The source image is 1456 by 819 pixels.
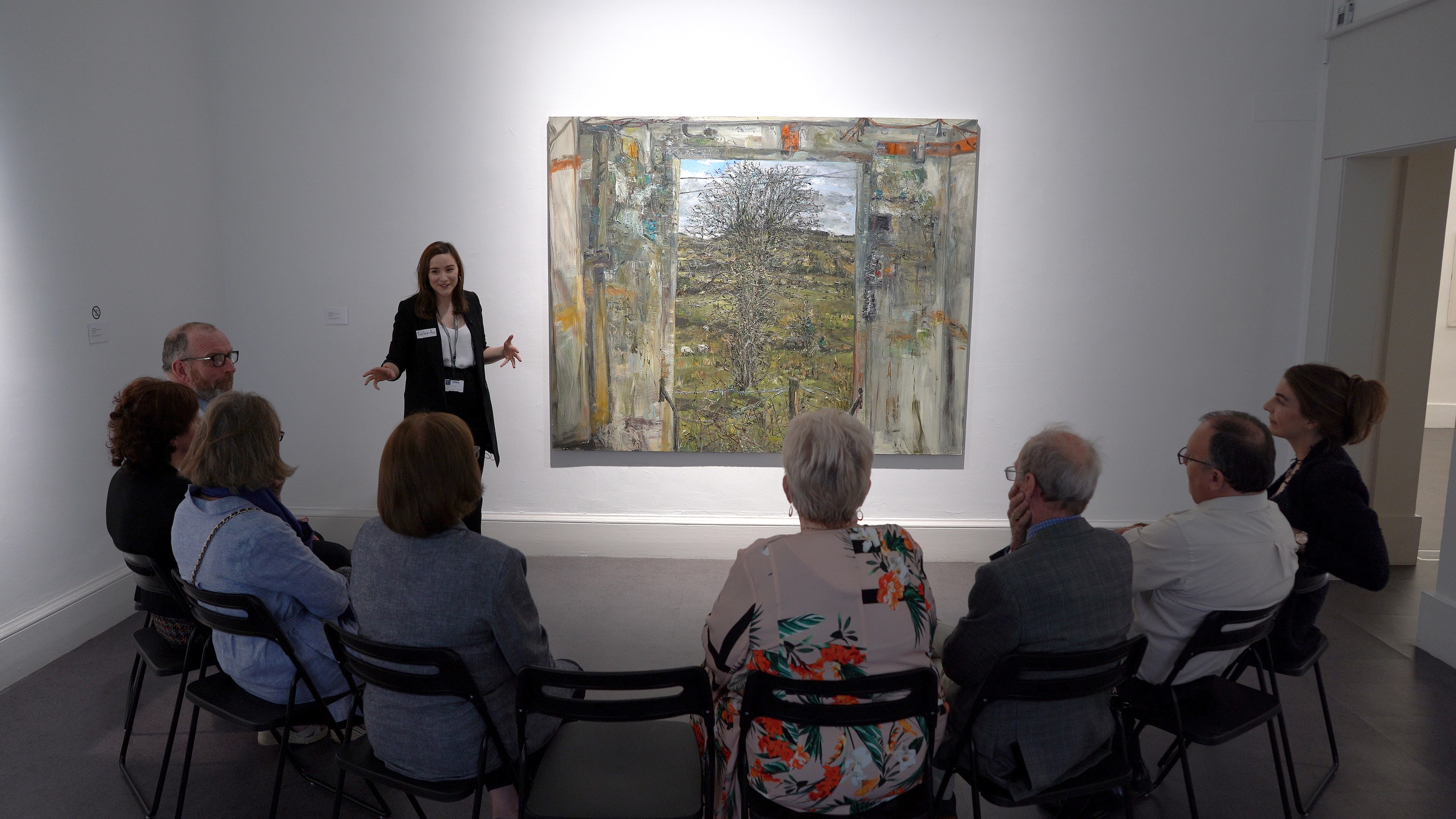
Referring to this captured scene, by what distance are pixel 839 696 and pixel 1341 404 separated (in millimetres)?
2115

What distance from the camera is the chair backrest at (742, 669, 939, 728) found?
1754mm

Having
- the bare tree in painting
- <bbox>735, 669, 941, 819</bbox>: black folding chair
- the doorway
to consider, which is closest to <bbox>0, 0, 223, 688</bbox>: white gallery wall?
the bare tree in painting

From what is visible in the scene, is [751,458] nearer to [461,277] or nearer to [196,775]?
[461,277]

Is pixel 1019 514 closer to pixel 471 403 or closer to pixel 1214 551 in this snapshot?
pixel 1214 551

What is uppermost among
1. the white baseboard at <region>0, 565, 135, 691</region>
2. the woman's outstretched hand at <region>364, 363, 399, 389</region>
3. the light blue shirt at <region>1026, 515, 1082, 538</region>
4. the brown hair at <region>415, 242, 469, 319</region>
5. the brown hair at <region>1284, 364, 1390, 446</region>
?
the brown hair at <region>415, 242, 469, 319</region>

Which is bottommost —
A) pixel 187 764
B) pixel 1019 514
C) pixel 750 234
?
pixel 187 764

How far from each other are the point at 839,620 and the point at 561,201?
136 inches

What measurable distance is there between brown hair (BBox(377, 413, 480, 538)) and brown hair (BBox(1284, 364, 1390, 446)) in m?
2.62

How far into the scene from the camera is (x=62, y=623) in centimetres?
364

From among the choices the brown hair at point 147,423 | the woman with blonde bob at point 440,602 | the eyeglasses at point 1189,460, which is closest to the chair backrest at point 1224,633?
the eyeglasses at point 1189,460

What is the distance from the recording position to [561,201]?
4.66m

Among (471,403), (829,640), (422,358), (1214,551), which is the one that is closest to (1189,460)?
(1214,551)

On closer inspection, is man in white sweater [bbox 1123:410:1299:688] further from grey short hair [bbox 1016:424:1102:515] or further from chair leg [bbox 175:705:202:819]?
chair leg [bbox 175:705:202:819]

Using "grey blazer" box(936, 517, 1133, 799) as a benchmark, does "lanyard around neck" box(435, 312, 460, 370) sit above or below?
above
